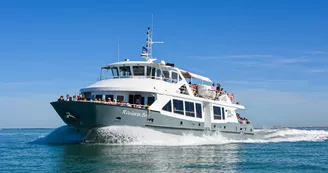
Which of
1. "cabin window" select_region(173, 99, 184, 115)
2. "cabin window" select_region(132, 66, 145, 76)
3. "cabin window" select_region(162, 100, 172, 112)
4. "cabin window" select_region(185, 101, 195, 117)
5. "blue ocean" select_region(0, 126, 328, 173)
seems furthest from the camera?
"cabin window" select_region(185, 101, 195, 117)

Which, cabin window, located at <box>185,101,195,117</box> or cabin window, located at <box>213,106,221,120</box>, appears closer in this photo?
cabin window, located at <box>185,101,195,117</box>

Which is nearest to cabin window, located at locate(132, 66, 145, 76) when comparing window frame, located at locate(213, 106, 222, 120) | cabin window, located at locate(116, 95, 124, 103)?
cabin window, located at locate(116, 95, 124, 103)

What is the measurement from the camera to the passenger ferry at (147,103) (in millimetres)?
22125

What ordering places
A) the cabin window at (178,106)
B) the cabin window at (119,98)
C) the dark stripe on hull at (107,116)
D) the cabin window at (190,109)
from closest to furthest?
the dark stripe on hull at (107,116) → the cabin window at (119,98) → the cabin window at (178,106) → the cabin window at (190,109)

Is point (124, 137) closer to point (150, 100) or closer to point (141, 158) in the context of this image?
point (150, 100)

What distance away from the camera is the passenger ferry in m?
22.1

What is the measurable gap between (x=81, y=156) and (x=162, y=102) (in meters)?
7.10

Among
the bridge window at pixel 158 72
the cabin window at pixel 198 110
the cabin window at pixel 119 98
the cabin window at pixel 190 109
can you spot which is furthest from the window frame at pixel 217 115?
the cabin window at pixel 119 98

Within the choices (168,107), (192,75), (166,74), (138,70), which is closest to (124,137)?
(168,107)

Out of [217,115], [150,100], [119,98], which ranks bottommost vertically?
[217,115]

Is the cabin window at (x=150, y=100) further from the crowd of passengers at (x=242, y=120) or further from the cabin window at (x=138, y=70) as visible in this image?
the crowd of passengers at (x=242, y=120)

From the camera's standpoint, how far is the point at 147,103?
2425 cm

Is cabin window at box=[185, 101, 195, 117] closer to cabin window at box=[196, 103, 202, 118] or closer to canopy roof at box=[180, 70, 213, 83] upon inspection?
cabin window at box=[196, 103, 202, 118]

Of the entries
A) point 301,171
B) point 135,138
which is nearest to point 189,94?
point 135,138
